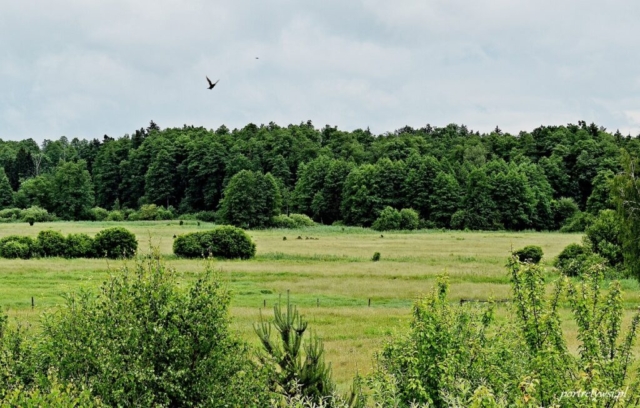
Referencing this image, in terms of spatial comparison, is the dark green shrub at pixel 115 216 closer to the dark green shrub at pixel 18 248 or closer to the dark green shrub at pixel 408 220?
the dark green shrub at pixel 408 220

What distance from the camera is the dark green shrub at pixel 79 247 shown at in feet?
179

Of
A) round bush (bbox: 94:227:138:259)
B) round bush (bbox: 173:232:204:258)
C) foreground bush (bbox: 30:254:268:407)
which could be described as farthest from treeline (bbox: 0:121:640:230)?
foreground bush (bbox: 30:254:268:407)

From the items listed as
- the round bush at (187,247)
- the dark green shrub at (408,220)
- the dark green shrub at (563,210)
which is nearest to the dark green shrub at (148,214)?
the dark green shrub at (408,220)

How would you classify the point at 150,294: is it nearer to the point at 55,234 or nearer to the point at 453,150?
the point at 55,234

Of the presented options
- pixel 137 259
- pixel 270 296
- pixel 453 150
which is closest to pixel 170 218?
pixel 453 150

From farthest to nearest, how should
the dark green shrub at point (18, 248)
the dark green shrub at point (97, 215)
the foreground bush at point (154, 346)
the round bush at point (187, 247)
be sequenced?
the dark green shrub at point (97, 215) → the round bush at point (187, 247) → the dark green shrub at point (18, 248) → the foreground bush at point (154, 346)

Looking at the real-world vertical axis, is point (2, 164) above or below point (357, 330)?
above

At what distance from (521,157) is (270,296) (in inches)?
4883

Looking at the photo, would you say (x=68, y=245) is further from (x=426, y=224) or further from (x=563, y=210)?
(x=563, y=210)

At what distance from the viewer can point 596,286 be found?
410 inches

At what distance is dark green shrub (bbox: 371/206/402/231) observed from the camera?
113625mm

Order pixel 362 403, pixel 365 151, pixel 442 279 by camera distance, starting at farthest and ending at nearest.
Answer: pixel 365 151, pixel 442 279, pixel 362 403

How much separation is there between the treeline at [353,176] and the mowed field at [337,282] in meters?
44.1

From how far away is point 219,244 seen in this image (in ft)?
190
